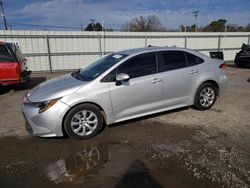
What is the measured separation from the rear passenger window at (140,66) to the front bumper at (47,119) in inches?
52.3

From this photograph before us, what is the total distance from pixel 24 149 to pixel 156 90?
2.71 m

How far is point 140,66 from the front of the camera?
4.66 metres

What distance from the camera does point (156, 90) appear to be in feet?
15.4

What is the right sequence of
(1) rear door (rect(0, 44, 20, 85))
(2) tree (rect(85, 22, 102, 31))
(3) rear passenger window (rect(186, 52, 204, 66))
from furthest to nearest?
(2) tree (rect(85, 22, 102, 31)) → (1) rear door (rect(0, 44, 20, 85)) → (3) rear passenger window (rect(186, 52, 204, 66))

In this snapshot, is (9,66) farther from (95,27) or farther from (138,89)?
(95,27)

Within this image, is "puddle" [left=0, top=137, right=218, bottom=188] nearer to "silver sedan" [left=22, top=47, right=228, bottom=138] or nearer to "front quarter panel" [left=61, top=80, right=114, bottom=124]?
"silver sedan" [left=22, top=47, right=228, bottom=138]

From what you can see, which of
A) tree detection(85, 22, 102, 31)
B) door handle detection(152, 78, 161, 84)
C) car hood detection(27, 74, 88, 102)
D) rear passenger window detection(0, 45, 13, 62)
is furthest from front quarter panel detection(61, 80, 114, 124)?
tree detection(85, 22, 102, 31)

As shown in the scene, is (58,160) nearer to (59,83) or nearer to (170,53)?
(59,83)

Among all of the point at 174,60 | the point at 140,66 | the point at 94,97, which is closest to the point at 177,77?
the point at 174,60

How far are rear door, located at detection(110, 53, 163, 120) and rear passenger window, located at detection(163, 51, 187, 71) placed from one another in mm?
274

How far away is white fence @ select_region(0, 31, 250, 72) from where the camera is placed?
13.5 metres

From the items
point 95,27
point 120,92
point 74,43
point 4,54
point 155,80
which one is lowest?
point 120,92

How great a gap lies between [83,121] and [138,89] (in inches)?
48.2

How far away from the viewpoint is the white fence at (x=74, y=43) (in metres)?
13.5
